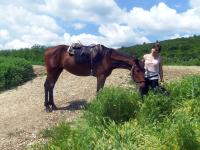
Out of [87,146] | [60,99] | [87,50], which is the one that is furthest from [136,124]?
[60,99]

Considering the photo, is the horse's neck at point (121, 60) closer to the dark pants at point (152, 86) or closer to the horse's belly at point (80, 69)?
the horse's belly at point (80, 69)

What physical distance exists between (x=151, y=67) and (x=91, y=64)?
2523mm

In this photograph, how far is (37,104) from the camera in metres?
14.9

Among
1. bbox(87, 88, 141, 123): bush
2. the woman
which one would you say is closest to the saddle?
the woman

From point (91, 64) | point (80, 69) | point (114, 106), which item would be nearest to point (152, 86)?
point (114, 106)

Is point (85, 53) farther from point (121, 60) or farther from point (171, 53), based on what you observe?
point (171, 53)

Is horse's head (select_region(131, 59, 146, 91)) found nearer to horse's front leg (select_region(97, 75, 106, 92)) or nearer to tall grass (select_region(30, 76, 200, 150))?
tall grass (select_region(30, 76, 200, 150))

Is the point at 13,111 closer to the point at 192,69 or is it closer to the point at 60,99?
the point at 60,99

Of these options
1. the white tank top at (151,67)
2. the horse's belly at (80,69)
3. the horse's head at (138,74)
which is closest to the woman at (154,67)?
the white tank top at (151,67)

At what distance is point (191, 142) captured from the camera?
24.8 feet

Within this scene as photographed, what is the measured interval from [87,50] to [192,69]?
534cm

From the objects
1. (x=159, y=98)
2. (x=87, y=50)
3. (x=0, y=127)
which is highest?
(x=87, y=50)

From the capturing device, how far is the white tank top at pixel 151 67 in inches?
450

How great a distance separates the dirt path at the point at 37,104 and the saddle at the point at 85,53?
1.26m
